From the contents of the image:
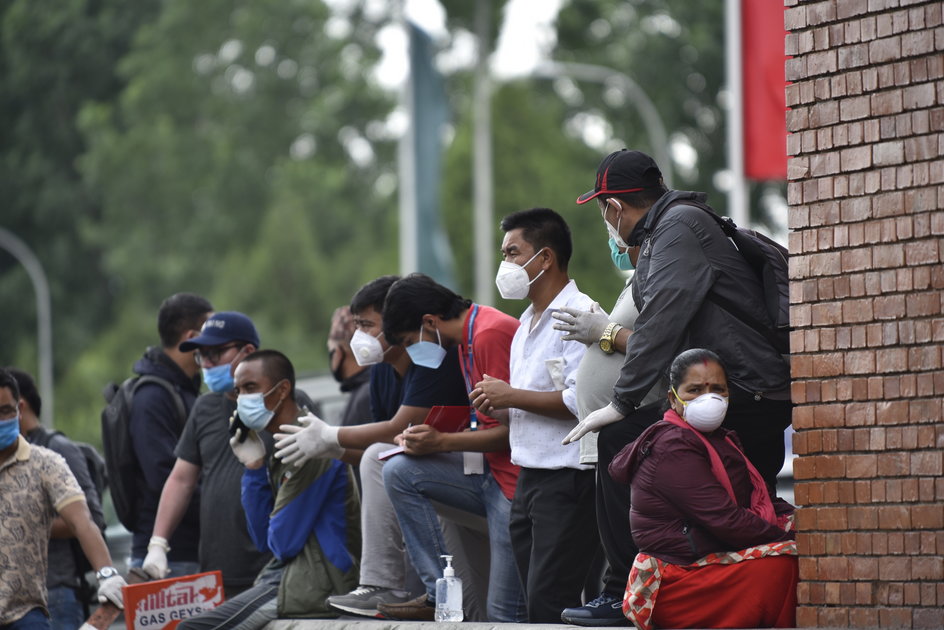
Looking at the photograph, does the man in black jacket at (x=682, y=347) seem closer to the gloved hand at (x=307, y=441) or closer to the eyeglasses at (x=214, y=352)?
the gloved hand at (x=307, y=441)

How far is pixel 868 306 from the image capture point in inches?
223

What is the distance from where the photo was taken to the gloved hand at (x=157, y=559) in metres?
8.66

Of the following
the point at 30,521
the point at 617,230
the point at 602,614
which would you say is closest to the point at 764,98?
the point at 617,230

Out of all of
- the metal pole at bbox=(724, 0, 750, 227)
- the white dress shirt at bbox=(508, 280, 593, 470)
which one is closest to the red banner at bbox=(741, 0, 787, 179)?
the metal pole at bbox=(724, 0, 750, 227)

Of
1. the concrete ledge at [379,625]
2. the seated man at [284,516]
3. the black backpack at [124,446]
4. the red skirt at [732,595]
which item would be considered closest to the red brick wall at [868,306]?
the red skirt at [732,595]

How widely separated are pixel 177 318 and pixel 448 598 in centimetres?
293

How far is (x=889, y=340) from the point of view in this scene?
5.59m

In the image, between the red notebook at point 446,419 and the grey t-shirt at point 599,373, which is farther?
the red notebook at point 446,419

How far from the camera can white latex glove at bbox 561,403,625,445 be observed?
20.9ft

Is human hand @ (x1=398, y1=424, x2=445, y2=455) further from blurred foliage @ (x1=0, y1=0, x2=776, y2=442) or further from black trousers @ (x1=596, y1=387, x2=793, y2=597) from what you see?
blurred foliage @ (x1=0, y1=0, x2=776, y2=442)

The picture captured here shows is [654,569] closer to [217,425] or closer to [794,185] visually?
[794,185]

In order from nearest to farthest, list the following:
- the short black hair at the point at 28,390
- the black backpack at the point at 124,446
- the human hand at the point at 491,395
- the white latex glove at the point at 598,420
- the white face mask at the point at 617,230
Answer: the white latex glove at the point at 598,420, the white face mask at the point at 617,230, the human hand at the point at 491,395, the black backpack at the point at 124,446, the short black hair at the point at 28,390

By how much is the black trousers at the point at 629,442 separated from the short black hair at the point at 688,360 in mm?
287

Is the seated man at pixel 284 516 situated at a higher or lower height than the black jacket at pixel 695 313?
lower
